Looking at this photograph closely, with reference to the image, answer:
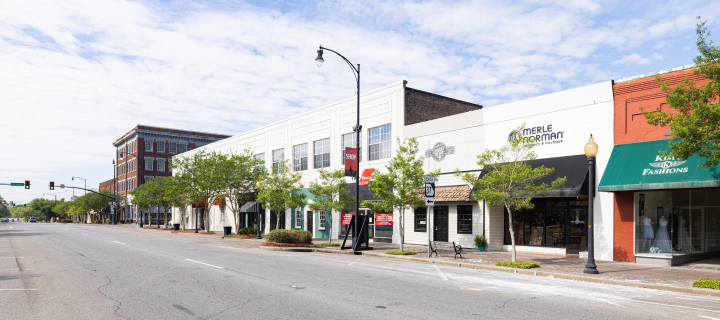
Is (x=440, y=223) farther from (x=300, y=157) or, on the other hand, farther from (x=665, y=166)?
(x=300, y=157)

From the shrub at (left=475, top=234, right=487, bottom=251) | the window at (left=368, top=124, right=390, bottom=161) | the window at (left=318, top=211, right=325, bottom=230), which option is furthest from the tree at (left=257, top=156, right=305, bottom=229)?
the shrub at (left=475, top=234, right=487, bottom=251)

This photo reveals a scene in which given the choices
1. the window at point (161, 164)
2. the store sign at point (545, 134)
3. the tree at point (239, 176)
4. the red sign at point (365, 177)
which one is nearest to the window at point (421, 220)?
the red sign at point (365, 177)

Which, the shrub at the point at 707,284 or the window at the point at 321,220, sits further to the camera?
the window at the point at 321,220

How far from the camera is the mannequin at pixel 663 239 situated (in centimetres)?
1719

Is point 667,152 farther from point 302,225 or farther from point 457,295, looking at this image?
point 302,225

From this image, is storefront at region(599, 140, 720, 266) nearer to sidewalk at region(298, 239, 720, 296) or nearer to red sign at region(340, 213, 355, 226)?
sidewalk at region(298, 239, 720, 296)

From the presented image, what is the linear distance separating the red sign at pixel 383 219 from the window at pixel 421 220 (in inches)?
94.2

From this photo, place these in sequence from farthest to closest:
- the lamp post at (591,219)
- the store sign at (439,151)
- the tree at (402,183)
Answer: the store sign at (439,151), the tree at (402,183), the lamp post at (591,219)

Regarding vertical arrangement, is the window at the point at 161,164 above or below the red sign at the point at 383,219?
above

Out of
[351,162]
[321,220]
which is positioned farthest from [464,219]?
[321,220]

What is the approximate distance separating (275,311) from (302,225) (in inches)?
1122

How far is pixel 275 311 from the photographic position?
8.42 meters

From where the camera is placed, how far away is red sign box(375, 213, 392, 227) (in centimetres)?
2877

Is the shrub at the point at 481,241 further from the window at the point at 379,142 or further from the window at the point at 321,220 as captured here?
the window at the point at 321,220
